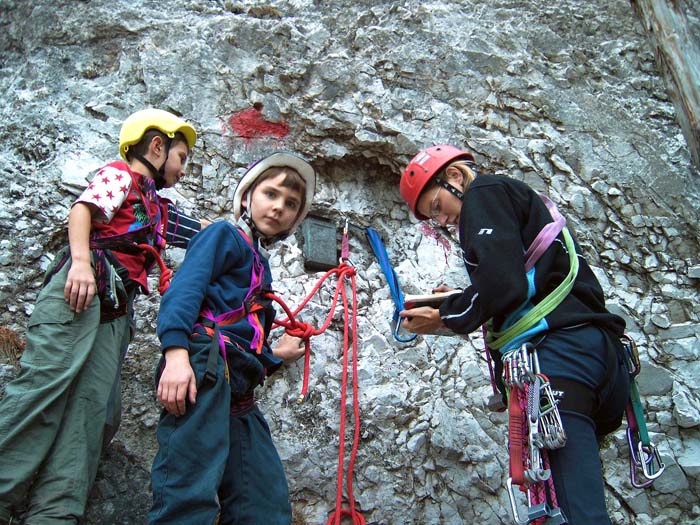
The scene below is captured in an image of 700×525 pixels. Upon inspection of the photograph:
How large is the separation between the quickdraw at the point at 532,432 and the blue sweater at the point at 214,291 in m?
0.96

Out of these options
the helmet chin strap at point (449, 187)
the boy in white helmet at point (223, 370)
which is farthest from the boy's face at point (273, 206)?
the helmet chin strap at point (449, 187)

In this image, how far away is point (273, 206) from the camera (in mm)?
2686

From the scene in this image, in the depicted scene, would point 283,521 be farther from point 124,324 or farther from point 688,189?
point 688,189

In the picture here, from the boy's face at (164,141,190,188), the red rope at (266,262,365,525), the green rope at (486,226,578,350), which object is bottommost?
the red rope at (266,262,365,525)

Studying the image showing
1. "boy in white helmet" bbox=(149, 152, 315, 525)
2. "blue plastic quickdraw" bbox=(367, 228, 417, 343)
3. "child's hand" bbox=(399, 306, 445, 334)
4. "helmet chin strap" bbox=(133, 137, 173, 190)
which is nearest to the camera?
"boy in white helmet" bbox=(149, 152, 315, 525)

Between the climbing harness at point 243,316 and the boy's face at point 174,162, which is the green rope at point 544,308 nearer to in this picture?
the climbing harness at point 243,316

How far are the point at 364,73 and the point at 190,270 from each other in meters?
2.47

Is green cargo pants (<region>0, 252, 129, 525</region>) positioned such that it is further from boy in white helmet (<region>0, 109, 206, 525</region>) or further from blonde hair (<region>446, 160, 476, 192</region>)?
blonde hair (<region>446, 160, 476, 192</region>)

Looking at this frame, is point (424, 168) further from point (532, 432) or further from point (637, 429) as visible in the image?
point (637, 429)

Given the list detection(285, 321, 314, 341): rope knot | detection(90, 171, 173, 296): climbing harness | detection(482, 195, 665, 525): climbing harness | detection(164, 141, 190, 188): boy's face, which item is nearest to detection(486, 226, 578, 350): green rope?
detection(482, 195, 665, 525): climbing harness

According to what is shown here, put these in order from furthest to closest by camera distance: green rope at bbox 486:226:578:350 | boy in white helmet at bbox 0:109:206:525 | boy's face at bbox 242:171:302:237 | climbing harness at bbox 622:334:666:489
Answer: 1. boy's face at bbox 242:171:302:237
2. climbing harness at bbox 622:334:666:489
3. boy in white helmet at bbox 0:109:206:525
4. green rope at bbox 486:226:578:350

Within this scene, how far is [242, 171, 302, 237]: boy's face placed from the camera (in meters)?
2.68

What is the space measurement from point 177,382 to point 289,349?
3.68 ft

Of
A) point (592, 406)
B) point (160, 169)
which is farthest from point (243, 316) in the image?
point (592, 406)
